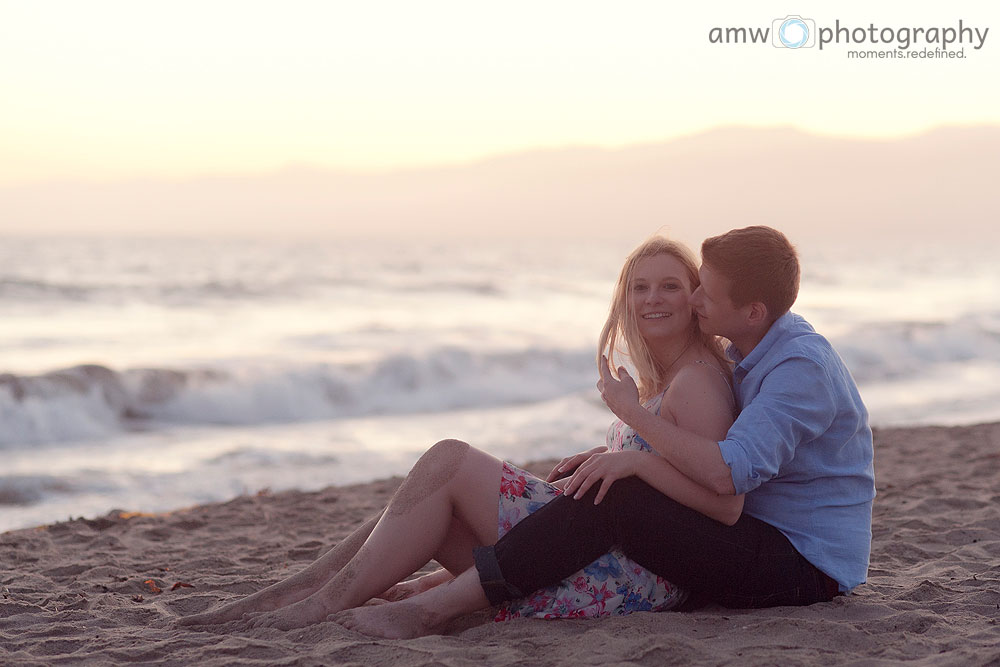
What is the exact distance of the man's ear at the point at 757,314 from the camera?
3.19m

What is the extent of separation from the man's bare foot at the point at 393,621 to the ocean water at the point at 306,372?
3.83 metres

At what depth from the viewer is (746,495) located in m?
3.33

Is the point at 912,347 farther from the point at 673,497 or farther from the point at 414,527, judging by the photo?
the point at 414,527

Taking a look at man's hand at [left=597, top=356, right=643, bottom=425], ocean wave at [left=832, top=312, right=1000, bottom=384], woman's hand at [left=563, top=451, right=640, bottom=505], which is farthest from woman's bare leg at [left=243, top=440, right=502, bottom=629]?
ocean wave at [left=832, top=312, right=1000, bottom=384]

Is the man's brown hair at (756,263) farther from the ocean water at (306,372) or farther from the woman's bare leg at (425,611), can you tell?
the ocean water at (306,372)

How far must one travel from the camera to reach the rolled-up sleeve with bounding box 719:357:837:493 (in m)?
2.92

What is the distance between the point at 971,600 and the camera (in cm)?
354

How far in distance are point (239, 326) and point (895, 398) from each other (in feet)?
41.9

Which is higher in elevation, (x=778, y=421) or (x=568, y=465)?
(x=778, y=421)

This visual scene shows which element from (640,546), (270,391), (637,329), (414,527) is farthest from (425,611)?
(270,391)

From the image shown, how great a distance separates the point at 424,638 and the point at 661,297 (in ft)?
4.85

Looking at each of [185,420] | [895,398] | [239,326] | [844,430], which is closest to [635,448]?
[844,430]

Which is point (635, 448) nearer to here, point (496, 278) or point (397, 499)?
point (397, 499)

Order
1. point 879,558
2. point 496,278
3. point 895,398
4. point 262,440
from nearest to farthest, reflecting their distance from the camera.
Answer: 1. point 879,558
2. point 262,440
3. point 895,398
4. point 496,278
